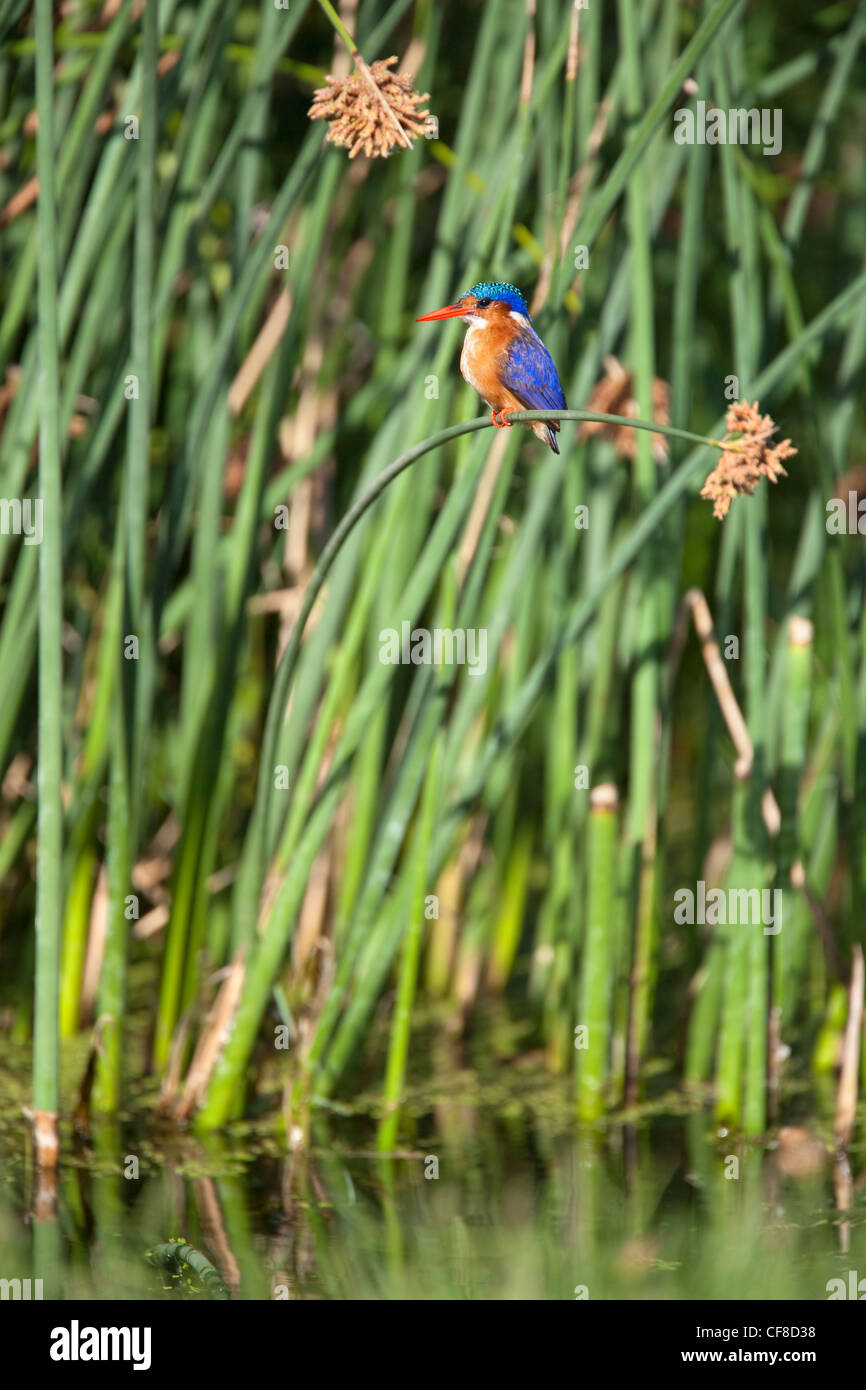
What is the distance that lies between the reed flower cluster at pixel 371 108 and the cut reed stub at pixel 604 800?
1243 mm

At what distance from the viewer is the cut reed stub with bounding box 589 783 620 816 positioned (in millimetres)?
2406

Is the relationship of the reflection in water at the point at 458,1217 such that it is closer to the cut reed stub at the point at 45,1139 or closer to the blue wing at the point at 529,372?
the cut reed stub at the point at 45,1139

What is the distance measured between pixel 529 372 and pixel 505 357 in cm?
4

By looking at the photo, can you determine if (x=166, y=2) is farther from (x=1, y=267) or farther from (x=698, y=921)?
(x=698, y=921)

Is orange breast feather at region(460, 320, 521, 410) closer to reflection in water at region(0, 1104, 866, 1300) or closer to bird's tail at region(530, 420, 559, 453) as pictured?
bird's tail at region(530, 420, 559, 453)

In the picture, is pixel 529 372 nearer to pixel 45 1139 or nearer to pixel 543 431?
pixel 543 431

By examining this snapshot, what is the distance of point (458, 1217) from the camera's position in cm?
225

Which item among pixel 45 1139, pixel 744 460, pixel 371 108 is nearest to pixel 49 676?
pixel 45 1139

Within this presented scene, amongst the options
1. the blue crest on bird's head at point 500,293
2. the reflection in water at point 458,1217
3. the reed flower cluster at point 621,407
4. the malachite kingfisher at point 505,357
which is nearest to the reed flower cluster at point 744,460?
the malachite kingfisher at point 505,357

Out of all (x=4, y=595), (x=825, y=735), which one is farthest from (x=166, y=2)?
(x=825, y=735)

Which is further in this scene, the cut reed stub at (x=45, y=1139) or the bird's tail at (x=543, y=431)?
the cut reed stub at (x=45, y=1139)

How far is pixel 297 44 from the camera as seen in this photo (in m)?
3.39

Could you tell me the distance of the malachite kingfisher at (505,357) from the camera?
5.61ft
